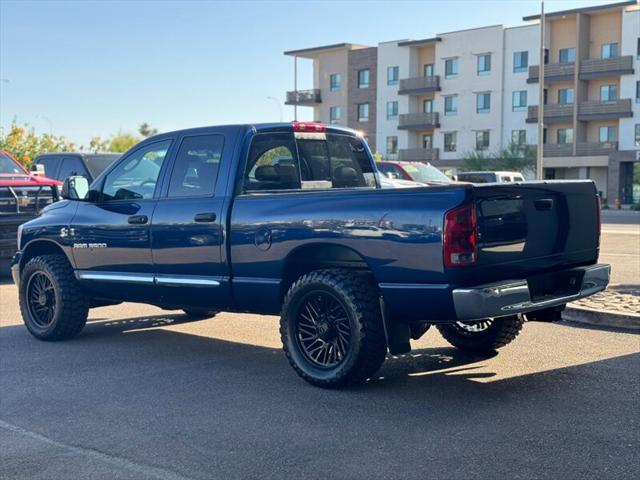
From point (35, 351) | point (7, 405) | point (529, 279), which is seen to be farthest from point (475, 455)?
point (35, 351)

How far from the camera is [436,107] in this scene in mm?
70125

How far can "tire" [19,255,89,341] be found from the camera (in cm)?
864

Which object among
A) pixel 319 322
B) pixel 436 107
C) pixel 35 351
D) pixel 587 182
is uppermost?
pixel 436 107

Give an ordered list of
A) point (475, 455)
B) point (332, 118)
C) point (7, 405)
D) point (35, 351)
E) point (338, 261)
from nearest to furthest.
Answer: point (475, 455) → point (7, 405) → point (338, 261) → point (35, 351) → point (332, 118)

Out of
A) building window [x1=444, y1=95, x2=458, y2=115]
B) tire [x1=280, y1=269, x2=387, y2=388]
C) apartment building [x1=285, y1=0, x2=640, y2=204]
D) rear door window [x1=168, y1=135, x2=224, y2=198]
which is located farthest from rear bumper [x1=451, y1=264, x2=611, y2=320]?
building window [x1=444, y1=95, x2=458, y2=115]

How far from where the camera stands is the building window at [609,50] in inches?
2375

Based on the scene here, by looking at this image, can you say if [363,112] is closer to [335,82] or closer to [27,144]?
[335,82]

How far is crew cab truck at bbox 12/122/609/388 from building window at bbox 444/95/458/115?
61636 mm

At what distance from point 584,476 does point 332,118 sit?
74387mm

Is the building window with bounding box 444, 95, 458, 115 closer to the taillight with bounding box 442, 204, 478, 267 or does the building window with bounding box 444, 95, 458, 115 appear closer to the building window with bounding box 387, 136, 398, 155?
the building window with bounding box 387, 136, 398, 155

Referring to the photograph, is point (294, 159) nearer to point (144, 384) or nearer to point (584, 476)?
point (144, 384)

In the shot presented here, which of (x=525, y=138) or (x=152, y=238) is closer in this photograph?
(x=152, y=238)

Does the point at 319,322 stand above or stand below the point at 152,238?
below

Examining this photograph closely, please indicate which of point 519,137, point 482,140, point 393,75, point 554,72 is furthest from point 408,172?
point 393,75
